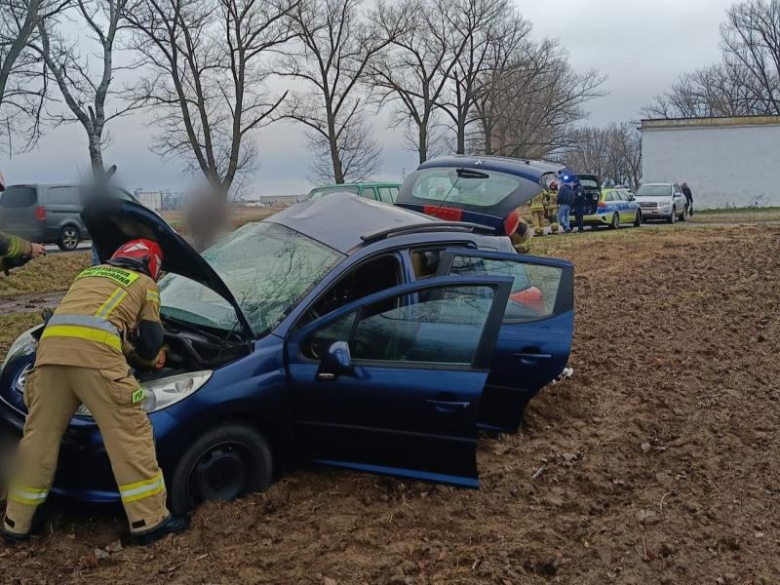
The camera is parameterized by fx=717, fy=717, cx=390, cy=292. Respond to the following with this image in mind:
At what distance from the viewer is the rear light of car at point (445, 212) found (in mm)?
7225

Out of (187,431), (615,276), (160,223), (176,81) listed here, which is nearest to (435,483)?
(187,431)

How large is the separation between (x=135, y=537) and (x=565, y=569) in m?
2.02

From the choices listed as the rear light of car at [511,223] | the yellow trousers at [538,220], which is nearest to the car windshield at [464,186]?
the rear light of car at [511,223]

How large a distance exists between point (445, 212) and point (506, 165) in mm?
780

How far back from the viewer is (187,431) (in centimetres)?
359

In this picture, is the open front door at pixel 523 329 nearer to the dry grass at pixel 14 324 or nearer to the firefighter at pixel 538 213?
the dry grass at pixel 14 324

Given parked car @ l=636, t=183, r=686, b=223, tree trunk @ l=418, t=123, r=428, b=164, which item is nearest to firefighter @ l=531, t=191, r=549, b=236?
parked car @ l=636, t=183, r=686, b=223

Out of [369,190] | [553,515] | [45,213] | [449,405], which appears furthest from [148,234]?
[45,213]

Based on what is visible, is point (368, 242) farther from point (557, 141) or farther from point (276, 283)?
point (557, 141)

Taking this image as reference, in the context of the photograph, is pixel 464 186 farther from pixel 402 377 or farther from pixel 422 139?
pixel 422 139

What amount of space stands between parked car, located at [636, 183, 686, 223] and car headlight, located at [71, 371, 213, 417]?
2354 centimetres

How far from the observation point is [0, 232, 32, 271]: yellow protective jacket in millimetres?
5422

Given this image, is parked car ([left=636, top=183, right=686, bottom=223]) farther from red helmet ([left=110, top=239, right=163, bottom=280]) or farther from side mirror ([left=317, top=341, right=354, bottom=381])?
red helmet ([left=110, top=239, right=163, bottom=280])

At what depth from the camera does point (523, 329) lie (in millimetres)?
4672
